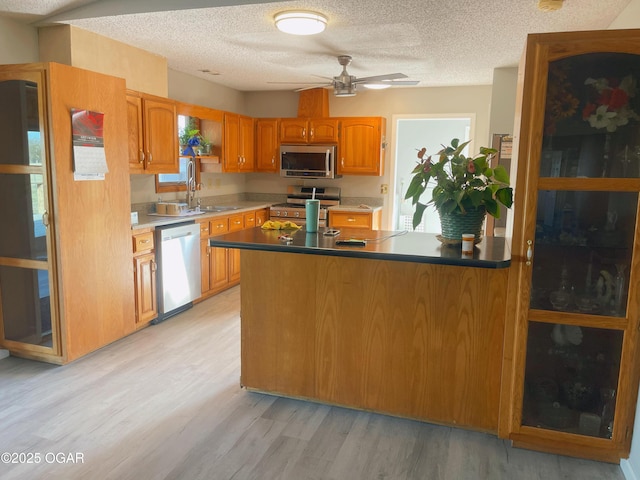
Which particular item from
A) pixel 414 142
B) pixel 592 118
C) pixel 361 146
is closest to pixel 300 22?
pixel 592 118

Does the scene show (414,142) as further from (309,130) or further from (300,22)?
(300,22)

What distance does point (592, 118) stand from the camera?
2.08 m

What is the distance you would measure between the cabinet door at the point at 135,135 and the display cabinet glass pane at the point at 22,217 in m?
0.84

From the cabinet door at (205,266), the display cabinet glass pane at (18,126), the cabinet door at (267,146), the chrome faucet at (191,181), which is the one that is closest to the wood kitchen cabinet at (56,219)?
the display cabinet glass pane at (18,126)

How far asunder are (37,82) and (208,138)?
2.45 metres

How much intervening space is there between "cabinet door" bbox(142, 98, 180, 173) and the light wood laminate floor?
5.93ft

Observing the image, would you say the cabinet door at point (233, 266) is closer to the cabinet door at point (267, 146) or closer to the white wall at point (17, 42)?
the cabinet door at point (267, 146)

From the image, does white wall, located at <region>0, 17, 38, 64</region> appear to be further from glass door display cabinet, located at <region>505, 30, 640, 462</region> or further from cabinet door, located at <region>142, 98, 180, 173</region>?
glass door display cabinet, located at <region>505, 30, 640, 462</region>

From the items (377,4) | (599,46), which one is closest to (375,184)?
(377,4)

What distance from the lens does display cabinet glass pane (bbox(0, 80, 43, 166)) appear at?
3.01 meters

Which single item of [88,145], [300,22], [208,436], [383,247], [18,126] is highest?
[300,22]

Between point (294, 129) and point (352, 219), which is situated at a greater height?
point (294, 129)

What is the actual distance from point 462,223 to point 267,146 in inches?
160

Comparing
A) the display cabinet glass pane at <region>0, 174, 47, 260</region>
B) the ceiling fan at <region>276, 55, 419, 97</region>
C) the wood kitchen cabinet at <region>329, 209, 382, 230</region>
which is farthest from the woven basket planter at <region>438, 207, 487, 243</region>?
the wood kitchen cabinet at <region>329, 209, 382, 230</region>
